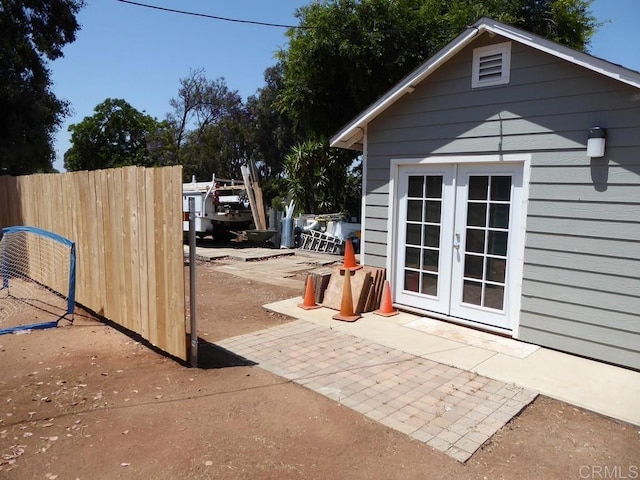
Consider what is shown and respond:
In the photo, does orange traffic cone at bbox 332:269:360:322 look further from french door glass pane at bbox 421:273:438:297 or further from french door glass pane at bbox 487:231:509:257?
french door glass pane at bbox 487:231:509:257

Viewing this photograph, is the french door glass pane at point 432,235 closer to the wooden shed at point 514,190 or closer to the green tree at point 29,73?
the wooden shed at point 514,190

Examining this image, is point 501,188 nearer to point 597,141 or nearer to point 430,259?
point 597,141

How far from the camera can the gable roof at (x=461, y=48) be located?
14.4 ft

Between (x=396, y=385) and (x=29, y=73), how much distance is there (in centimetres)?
1594

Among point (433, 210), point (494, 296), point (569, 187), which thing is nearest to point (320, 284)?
point (433, 210)

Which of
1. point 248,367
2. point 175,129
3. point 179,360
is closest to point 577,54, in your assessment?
point 248,367

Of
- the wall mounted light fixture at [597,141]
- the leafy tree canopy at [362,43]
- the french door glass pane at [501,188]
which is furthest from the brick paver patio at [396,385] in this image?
the leafy tree canopy at [362,43]

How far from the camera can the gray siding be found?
4516mm

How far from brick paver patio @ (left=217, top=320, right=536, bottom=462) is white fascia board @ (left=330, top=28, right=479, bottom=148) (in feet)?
9.76

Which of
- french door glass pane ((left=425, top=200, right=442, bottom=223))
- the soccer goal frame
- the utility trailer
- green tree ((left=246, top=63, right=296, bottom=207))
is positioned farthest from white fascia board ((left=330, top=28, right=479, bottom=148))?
green tree ((left=246, top=63, right=296, bottom=207))

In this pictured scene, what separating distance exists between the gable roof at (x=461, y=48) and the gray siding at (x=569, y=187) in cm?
18

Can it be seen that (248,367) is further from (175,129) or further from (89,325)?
(175,129)

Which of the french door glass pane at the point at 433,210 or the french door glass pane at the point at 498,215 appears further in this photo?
the french door glass pane at the point at 433,210

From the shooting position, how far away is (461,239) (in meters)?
5.79
